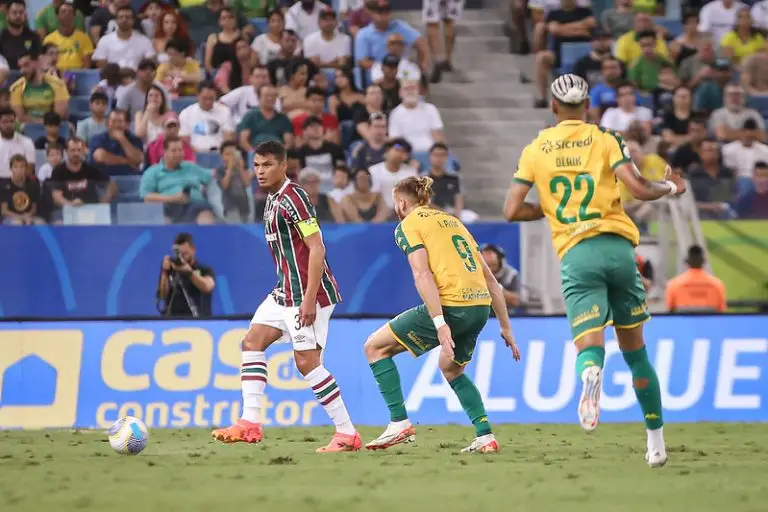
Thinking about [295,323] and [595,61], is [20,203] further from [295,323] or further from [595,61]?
[595,61]

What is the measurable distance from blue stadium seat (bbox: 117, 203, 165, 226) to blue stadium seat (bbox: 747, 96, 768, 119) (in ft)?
29.3

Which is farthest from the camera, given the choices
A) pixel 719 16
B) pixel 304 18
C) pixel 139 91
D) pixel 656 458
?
pixel 719 16

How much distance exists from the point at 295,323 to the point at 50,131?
8.80m

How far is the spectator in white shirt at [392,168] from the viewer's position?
57.7 ft

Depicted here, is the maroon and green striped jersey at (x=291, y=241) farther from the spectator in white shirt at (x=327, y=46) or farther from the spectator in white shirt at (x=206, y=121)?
the spectator in white shirt at (x=327, y=46)

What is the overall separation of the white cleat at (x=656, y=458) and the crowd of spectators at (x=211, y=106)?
7.79m

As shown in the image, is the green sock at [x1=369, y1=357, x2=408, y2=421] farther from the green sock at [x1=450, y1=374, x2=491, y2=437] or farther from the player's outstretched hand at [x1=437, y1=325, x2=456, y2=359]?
the player's outstretched hand at [x1=437, y1=325, x2=456, y2=359]

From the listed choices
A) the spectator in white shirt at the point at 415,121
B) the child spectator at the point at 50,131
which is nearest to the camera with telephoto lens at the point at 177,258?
the child spectator at the point at 50,131

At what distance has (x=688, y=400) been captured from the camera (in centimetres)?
1439

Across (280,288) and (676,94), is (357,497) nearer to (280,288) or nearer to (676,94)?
(280,288)

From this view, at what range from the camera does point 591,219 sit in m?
8.81

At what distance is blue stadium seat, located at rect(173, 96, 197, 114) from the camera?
63.9ft

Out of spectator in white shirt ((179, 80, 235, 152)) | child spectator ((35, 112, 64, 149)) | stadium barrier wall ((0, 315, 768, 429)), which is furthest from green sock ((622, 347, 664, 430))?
child spectator ((35, 112, 64, 149))

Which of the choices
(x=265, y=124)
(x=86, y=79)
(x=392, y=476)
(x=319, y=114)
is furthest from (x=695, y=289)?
(x=86, y=79)
